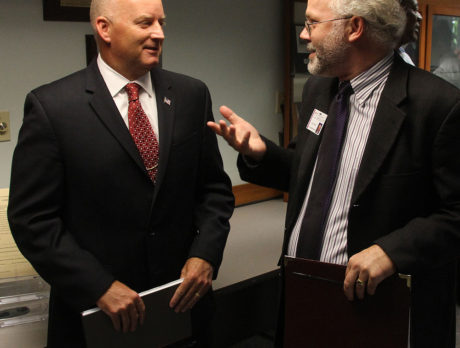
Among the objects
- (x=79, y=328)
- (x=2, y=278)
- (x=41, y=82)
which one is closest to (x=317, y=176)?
(x=79, y=328)

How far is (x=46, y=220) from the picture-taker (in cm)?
133

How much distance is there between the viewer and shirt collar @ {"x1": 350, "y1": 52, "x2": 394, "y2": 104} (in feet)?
4.72

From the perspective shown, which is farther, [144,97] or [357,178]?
[144,97]

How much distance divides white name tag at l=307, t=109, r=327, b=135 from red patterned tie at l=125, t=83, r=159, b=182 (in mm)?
475

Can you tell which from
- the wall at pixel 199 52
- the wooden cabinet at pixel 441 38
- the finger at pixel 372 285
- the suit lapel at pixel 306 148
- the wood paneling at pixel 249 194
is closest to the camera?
the finger at pixel 372 285

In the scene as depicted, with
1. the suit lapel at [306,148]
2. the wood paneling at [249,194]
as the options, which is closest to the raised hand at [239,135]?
the suit lapel at [306,148]

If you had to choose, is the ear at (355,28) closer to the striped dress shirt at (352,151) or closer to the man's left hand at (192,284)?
the striped dress shirt at (352,151)

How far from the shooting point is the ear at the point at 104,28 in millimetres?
1413

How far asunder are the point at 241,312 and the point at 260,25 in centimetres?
168

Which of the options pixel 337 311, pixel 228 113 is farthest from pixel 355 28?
pixel 337 311

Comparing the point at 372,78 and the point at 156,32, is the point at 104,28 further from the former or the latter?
the point at 372,78

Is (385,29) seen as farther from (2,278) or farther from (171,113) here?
(2,278)

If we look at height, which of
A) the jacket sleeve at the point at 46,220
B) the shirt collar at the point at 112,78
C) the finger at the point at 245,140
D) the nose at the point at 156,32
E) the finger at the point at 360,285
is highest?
the nose at the point at 156,32

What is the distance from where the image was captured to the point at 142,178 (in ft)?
4.62
